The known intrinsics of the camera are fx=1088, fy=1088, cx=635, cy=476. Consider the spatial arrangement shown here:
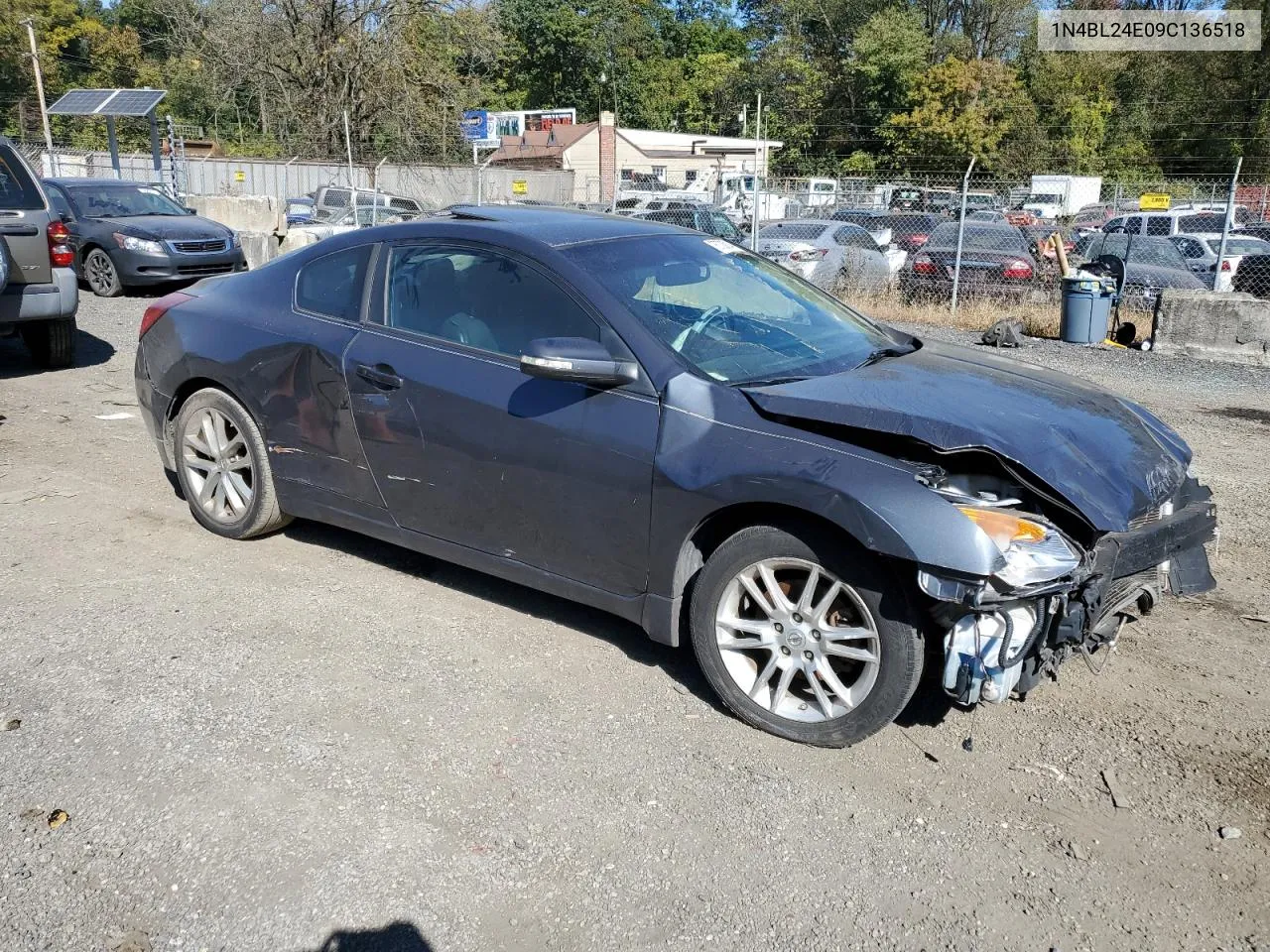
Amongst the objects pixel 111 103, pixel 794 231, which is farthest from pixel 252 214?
pixel 794 231

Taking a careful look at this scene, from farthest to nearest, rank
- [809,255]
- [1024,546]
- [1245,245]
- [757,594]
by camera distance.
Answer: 1. [1245,245]
2. [809,255]
3. [757,594]
4. [1024,546]

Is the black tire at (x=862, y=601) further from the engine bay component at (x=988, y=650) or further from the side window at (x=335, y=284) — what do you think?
the side window at (x=335, y=284)

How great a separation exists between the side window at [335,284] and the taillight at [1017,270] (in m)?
13.0

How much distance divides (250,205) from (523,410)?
19570 millimetres

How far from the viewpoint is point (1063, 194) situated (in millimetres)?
32906

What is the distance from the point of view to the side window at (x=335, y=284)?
470 cm

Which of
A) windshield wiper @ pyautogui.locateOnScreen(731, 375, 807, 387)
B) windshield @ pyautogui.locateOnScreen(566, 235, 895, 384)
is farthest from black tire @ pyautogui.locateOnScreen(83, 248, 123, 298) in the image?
windshield wiper @ pyautogui.locateOnScreen(731, 375, 807, 387)

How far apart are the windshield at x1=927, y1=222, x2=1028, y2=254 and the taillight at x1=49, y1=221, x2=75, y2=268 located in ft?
41.0

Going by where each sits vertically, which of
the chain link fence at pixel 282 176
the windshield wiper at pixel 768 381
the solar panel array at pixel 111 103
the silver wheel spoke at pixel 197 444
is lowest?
the silver wheel spoke at pixel 197 444

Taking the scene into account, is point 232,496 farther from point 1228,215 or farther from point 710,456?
point 1228,215

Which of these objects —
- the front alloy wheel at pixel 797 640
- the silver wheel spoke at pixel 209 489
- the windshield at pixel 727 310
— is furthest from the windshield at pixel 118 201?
the front alloy wheel at pixel 797 640

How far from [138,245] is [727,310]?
12314mm

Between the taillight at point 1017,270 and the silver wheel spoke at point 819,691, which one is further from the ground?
the taillight at point 1017,270

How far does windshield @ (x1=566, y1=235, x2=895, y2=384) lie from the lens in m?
4.01
